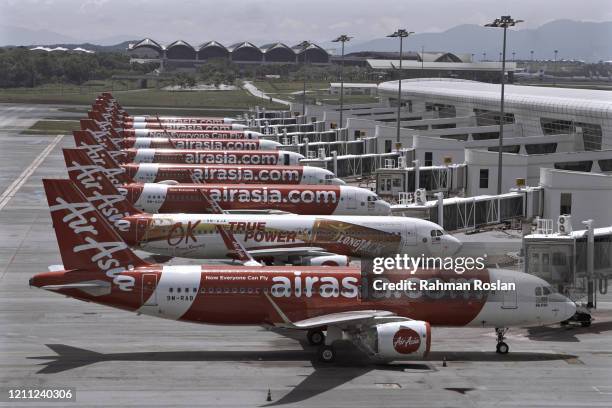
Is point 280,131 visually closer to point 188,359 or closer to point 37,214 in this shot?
point 37,214

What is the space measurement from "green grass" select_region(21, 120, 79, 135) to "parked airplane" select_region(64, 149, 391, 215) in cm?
10282

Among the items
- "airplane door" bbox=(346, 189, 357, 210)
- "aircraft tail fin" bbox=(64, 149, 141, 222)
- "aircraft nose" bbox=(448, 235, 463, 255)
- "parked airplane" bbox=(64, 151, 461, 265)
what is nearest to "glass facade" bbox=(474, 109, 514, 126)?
"airplane door" bbox=(346, 189, 357, 210)

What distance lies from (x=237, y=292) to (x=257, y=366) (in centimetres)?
333

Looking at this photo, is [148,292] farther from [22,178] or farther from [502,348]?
[22,178]

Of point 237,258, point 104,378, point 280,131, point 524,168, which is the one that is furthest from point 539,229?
point 280,131

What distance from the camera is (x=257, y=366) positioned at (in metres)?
40.7

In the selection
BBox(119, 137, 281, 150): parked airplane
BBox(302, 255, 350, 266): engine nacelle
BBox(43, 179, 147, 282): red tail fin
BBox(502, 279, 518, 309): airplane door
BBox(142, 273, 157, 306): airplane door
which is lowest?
BBox(302, 255, 350, 266): engine nacelle

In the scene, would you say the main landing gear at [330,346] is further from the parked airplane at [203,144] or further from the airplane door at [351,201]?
the parked airplane at [203,144]

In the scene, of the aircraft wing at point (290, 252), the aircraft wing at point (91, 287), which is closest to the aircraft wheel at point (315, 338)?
the aircraft wing at point (91, 287)

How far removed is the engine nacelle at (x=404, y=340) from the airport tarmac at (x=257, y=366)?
95cm

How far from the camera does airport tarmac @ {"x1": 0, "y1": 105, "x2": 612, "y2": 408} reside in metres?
36.6

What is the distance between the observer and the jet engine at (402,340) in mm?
39812

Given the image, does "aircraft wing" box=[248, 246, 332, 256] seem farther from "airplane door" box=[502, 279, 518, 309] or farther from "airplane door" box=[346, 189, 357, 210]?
"airplane door" box=[502, 279, 518, 309]

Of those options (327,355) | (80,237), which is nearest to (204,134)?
(80,237)
